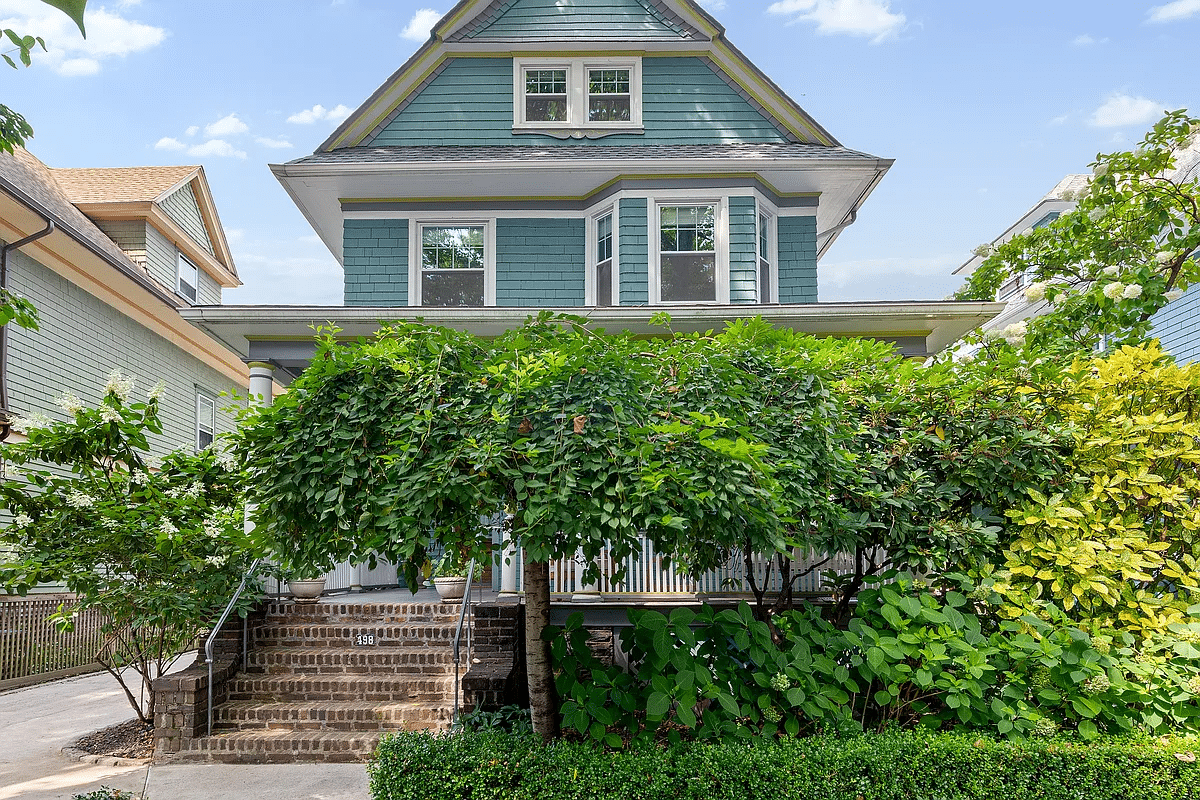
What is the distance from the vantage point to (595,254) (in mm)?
11883

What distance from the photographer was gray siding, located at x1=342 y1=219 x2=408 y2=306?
1177 cm

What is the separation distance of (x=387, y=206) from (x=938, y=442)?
8474mm

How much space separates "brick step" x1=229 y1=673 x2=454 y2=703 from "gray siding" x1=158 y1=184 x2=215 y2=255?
38.2 feet

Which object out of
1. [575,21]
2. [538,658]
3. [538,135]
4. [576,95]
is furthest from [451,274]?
[538,658]

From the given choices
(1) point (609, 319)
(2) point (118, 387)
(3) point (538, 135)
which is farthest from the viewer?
(3) point (538, 135)

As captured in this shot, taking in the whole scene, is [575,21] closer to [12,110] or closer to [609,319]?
[609,319]

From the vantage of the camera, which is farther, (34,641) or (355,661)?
(34,641)

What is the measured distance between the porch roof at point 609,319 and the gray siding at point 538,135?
2858 mm

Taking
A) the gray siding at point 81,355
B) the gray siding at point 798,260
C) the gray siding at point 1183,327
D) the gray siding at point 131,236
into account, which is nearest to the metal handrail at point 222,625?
the gray siding at point 81,355

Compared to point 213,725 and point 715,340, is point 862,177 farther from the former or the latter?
point 213,725

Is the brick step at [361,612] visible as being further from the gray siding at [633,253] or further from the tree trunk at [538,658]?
the gray siding at [633,253]

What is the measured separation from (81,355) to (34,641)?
176 inches

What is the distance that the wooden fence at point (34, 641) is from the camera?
429 inches

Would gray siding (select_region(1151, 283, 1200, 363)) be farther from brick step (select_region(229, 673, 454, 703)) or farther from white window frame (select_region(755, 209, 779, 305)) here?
brick step (select_region(229, 673, 454, 703))
